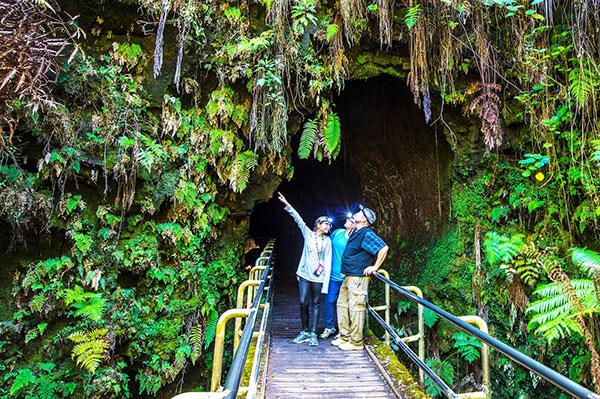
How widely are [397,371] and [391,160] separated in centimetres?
595

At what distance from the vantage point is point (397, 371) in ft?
13.8

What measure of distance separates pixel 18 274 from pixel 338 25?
639cm

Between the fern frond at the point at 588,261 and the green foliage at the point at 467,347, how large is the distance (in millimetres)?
2162

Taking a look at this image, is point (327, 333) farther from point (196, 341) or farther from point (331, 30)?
point (331, 30)

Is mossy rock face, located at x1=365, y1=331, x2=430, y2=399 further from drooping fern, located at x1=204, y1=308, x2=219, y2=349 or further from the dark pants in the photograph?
drooping fern, located at x1=204, y1=308, x2=219, y2=349

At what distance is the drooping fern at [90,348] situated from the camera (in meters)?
4.88

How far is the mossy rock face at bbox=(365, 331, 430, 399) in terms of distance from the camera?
12.0 feet

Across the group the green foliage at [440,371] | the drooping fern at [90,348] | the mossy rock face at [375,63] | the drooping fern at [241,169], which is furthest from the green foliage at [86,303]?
the mossy rock face at [375,63]

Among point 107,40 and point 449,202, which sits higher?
point 107,40

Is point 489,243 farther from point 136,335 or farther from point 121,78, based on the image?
point 121,78

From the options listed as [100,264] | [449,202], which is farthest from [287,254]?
[100,264]

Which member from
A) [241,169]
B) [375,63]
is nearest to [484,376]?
[241,169]

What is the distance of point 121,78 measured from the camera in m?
6.07

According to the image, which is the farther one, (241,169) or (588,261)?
(241,169)
